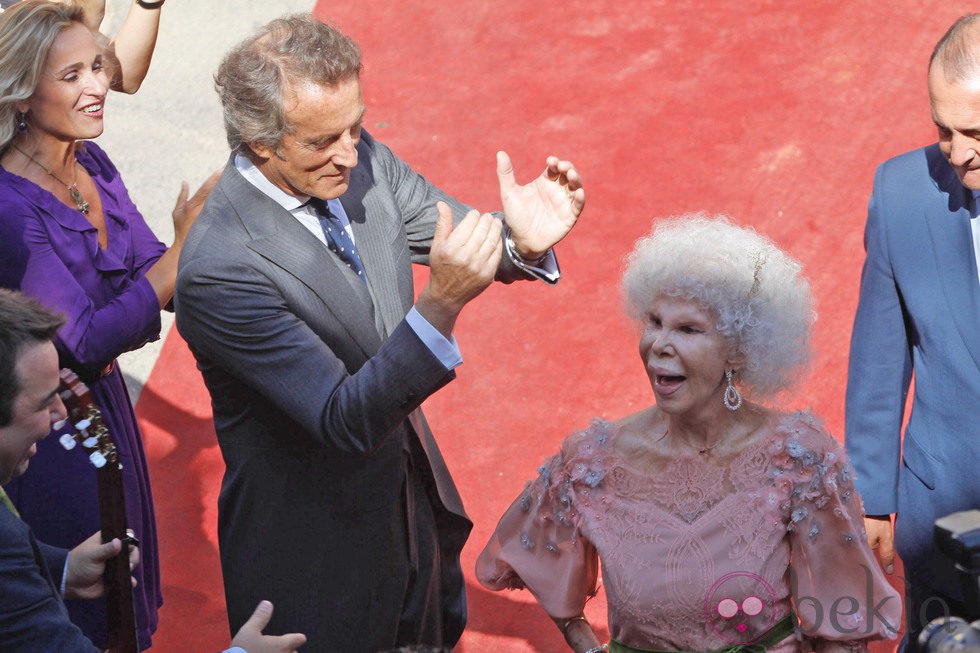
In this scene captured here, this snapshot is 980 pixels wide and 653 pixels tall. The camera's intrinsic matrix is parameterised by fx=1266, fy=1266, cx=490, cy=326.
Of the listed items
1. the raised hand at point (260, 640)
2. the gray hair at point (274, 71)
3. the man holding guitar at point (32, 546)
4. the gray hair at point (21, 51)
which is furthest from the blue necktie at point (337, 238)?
the gray hair at point (21, 51)

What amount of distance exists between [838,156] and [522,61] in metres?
1.89

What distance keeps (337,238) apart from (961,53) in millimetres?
1506

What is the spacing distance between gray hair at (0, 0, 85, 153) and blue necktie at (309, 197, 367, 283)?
0.96 metres

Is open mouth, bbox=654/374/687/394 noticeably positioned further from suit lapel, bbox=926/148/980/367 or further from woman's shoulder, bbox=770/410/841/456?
suit lapel, bbox=926/148/980/367

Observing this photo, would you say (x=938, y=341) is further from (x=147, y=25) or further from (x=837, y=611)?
(x=147, y=25)

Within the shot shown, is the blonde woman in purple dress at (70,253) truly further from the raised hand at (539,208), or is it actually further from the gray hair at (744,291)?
the gray hair at (744,291)

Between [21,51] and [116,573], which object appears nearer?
[116,573]

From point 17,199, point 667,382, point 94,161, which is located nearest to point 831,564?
point 667,382

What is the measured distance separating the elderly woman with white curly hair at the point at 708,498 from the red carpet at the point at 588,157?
1306mm

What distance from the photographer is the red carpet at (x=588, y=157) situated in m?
4.84

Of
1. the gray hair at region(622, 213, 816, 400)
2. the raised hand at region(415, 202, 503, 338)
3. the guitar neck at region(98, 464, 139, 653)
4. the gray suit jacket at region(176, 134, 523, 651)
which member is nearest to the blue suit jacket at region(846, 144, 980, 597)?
the gray hair at region(622, 213, 816, 400)

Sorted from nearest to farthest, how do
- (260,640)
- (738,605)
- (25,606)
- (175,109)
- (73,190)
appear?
(25,606)
(260,640)
(738,605)
(73,190)
(175,109)

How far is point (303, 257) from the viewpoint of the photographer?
290 cm

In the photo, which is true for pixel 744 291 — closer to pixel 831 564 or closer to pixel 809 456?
pixel 809 456
